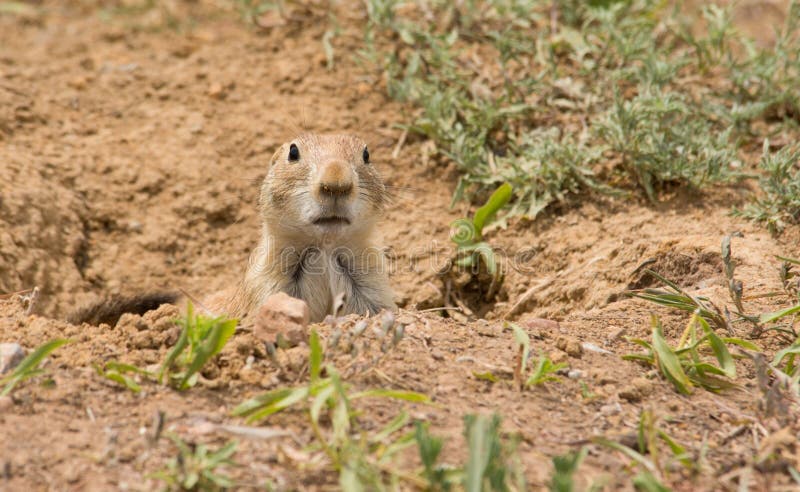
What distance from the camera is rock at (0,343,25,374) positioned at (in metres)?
2.96

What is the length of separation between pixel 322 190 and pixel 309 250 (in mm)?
672

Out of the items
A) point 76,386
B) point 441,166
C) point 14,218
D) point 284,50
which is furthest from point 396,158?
point 76,386

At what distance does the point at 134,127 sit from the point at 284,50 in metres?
1.36

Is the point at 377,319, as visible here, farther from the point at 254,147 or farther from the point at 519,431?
the point at 254,147

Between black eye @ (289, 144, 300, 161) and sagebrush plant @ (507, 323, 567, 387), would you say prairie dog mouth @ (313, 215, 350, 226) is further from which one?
sagebrush plant @ (507, 323, 567, 387)

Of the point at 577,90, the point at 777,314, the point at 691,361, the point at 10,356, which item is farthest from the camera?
the point at 577,90

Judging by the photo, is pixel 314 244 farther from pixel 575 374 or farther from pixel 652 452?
pixel 652 452

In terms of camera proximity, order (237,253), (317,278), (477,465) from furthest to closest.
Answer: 1. (237,253)
2. (317,278)
3. (477,465)

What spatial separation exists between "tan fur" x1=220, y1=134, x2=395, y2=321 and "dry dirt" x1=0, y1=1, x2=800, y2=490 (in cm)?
85

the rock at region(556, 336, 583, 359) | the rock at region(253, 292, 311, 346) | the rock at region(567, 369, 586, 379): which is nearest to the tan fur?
the rock at region(253, 292, 311, 346)

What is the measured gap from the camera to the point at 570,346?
333cm

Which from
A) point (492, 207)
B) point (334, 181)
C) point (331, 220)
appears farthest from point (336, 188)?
point (492, 207)

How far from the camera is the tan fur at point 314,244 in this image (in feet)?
15.1

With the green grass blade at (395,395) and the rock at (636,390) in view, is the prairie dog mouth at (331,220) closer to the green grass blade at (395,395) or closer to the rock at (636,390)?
the green grass blade at (395,395)
